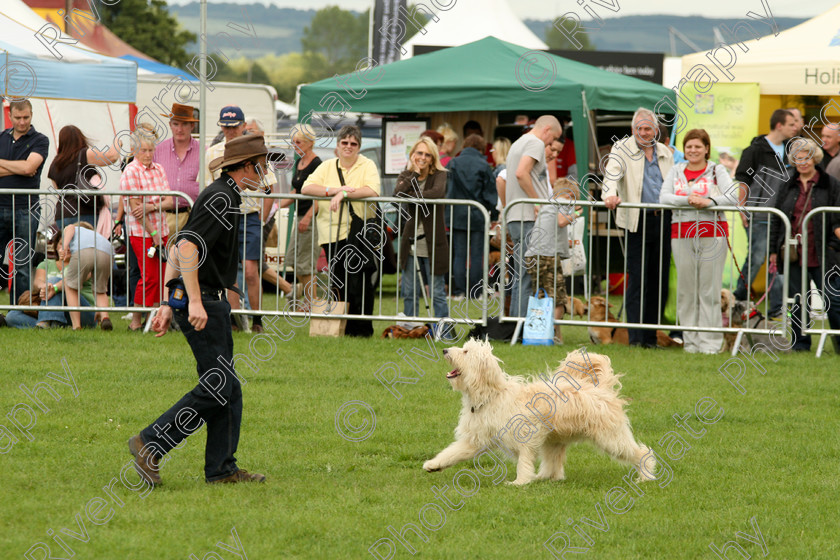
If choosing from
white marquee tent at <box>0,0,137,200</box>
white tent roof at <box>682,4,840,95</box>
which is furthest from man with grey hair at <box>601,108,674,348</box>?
white marquee tent at <box>0,0,137,200</box>

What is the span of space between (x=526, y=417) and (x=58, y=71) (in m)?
9.80

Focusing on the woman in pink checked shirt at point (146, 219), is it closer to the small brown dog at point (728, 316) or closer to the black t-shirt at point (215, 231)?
the black t-shirt at point (215, 231)

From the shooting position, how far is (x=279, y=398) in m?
7.94

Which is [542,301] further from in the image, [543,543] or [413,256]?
[543,543]

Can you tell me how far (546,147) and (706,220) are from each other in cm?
210

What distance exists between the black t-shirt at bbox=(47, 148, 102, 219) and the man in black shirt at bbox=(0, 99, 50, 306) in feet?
1.09

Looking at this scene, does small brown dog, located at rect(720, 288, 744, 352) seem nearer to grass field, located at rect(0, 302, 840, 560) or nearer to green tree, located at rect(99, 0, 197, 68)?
grass field, located at rect(0, 302, 840, 560)

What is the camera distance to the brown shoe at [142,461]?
5573mm

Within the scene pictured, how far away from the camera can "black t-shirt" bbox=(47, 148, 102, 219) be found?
10.7 m

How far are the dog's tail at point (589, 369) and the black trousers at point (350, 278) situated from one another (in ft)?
15.6

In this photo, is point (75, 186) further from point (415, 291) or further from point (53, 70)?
point (415, 291)

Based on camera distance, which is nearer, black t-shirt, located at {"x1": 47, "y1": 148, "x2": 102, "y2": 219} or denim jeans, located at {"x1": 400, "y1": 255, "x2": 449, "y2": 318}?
black t-shirt, located at {"x1": 47, "y1": 148, "x2": 102, "y2": 219}

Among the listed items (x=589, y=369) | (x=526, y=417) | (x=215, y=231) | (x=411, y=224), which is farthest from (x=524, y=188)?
(x=215, y=231)

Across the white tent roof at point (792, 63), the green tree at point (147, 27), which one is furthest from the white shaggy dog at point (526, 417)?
the green tree at point (147, 27)
